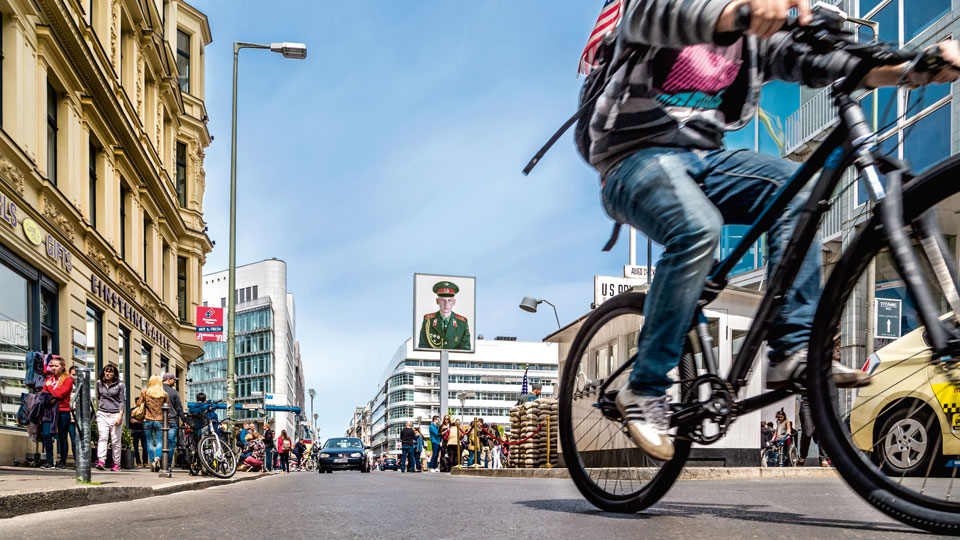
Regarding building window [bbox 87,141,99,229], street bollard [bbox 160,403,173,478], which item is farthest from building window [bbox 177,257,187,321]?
street bollard [bbox 160,403,173,478]

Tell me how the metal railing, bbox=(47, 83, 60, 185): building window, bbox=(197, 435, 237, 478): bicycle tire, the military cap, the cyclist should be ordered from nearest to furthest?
the cyclist
bbox=(197, 435, 237, 478): bicycle tire
bbox=(47, 83, 60, 185): building window
the metal railing
the military cap

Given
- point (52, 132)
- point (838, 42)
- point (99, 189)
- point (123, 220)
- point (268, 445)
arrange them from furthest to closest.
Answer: point (268, 445), point (123, 220), point (99, 189), point (52, 132), point (838, 42)

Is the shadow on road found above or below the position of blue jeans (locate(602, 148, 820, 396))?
below

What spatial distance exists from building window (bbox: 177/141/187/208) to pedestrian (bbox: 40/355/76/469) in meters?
21.4

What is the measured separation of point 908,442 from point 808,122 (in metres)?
21.3

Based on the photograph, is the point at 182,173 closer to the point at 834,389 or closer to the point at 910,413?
the point at 834,389

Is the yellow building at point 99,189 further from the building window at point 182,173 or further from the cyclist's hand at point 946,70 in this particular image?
the cyclist's hand at point 946,70

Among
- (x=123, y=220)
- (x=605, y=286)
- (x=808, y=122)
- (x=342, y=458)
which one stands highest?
(x=808, y=122)

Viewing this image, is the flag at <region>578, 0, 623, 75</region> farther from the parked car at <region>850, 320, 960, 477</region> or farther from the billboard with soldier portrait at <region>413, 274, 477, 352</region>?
the billboard with soldier portrait at <region>413, 274, 477, 352</region>

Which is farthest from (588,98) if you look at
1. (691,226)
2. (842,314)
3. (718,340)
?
(842,314)

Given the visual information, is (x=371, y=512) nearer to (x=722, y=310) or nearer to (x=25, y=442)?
(x=722, y=310)

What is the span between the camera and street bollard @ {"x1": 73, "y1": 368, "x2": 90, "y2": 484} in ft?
21.5

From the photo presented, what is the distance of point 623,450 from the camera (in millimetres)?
3416

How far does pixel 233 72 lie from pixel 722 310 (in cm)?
2442
